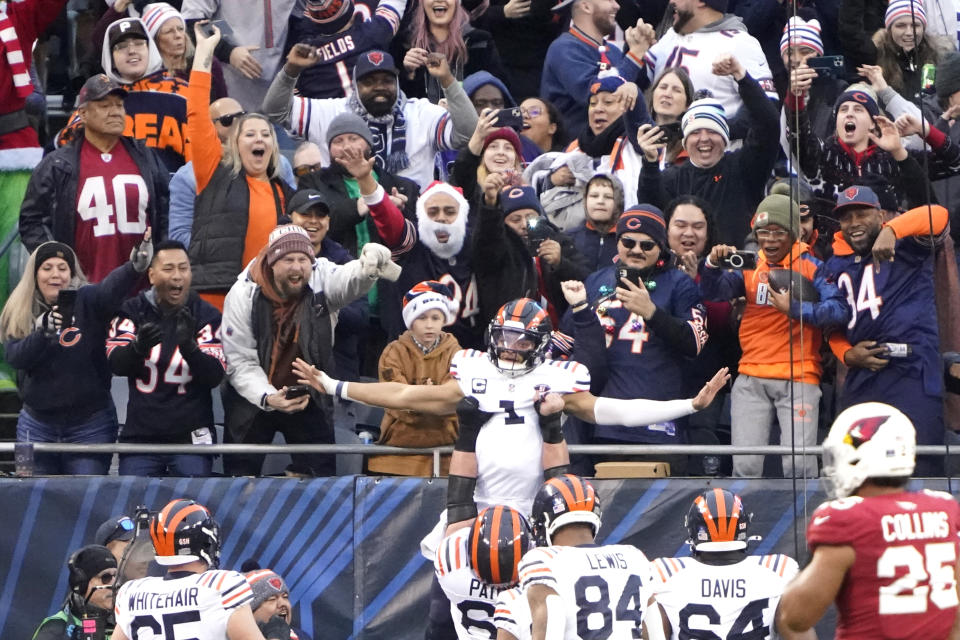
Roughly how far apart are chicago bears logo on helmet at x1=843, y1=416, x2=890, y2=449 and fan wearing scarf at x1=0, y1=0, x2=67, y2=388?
7.37 metres

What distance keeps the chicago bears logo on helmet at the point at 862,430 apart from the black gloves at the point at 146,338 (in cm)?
490

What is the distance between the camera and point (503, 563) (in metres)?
8.10

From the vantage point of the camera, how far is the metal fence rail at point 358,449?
9.38m

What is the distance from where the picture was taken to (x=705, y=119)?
10.6 meters

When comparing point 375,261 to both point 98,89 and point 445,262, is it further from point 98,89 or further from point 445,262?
point 98,89

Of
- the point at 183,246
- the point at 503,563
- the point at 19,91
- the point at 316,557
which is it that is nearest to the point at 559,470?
the point at 503,563

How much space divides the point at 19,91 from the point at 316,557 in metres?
4.37

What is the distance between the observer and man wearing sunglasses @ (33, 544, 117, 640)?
9.25 metres

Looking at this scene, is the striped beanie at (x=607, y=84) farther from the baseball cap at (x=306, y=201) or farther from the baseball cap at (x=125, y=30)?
the baseball cap at (x=125, y=30)

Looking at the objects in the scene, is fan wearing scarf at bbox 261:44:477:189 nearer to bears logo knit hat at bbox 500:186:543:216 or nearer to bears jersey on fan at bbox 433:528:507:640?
bears logo knit hat at bbox 500:186:543:216

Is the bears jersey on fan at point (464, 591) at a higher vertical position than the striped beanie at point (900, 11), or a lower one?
lower

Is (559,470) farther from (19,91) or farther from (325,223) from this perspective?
(19,91)

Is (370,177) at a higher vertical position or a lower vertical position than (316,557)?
higher

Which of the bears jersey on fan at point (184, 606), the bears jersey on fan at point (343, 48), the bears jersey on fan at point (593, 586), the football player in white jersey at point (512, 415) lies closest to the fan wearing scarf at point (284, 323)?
the football player in white jersey at point (512, 415)
